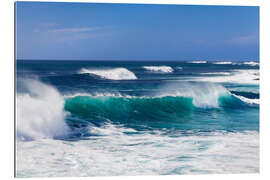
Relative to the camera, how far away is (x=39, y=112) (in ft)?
12.6

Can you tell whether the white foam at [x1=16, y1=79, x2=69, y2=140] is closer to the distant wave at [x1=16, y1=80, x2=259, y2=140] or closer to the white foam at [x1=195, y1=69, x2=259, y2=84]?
the distant wave at [x1=16, y1=80, x2=259, y2=140]

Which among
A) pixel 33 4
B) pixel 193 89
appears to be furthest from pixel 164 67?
pixel 33 4

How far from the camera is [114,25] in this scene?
13.3 feet

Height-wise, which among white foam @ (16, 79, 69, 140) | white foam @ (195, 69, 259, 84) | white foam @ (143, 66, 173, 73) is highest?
white foam @ (143, 66, 173, 73)

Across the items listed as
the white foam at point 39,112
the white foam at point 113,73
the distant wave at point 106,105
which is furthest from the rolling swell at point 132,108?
the white foam at point 113,73

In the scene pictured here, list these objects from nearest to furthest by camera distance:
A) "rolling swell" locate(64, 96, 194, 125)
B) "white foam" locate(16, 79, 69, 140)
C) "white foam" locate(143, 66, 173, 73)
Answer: "white foam" locate(16, 79, 69, 140) → "rolling swell" locate(64, 96, 194, 125) → "white foam" locate(143, 66, 173, 73)

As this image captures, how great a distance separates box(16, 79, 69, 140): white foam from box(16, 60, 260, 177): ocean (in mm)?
11

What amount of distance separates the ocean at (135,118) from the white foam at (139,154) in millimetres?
11

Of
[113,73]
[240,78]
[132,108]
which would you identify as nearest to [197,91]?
[240,78]

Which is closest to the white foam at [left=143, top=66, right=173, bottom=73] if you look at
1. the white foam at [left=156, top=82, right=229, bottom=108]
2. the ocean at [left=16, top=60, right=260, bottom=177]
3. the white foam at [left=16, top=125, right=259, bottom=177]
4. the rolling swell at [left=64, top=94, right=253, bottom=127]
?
the ocean at [left=16, top=60, right=260, bottom=177]

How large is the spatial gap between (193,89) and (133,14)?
3.97 ft

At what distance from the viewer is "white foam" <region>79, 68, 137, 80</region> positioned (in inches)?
162

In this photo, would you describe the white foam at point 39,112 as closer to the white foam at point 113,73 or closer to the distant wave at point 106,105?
the distant wave at point 106,105
